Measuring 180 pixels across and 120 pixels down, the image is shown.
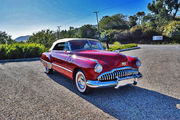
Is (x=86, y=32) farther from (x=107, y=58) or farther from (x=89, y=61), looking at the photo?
(x=89, y=61)

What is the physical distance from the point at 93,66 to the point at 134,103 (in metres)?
1.38

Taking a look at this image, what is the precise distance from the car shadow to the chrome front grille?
0.58m

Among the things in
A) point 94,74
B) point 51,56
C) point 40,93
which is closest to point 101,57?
point 94,74

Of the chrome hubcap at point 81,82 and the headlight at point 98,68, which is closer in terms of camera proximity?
the headlight at point 98,68

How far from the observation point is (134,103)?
296 cm

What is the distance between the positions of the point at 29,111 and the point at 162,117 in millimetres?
2833

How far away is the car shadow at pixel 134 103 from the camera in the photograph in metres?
2.50

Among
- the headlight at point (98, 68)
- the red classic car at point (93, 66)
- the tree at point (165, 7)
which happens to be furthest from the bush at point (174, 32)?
the headlight at point (98, 68)

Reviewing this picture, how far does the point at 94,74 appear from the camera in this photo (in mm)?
3062

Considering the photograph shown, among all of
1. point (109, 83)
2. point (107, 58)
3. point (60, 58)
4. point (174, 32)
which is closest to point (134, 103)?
point (109, 83)

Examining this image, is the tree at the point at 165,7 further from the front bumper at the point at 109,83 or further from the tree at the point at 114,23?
the front bumper at the point at 109,83

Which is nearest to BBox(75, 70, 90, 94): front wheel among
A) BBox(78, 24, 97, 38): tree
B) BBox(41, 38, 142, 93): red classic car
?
BBox(41, 38, 142, 93): red classic car

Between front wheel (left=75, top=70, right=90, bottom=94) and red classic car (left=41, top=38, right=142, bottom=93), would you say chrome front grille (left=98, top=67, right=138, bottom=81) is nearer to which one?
red classic car (left=41, top=38, right=142, bottom=93)

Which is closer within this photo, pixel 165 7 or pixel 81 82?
pixel 81 82
